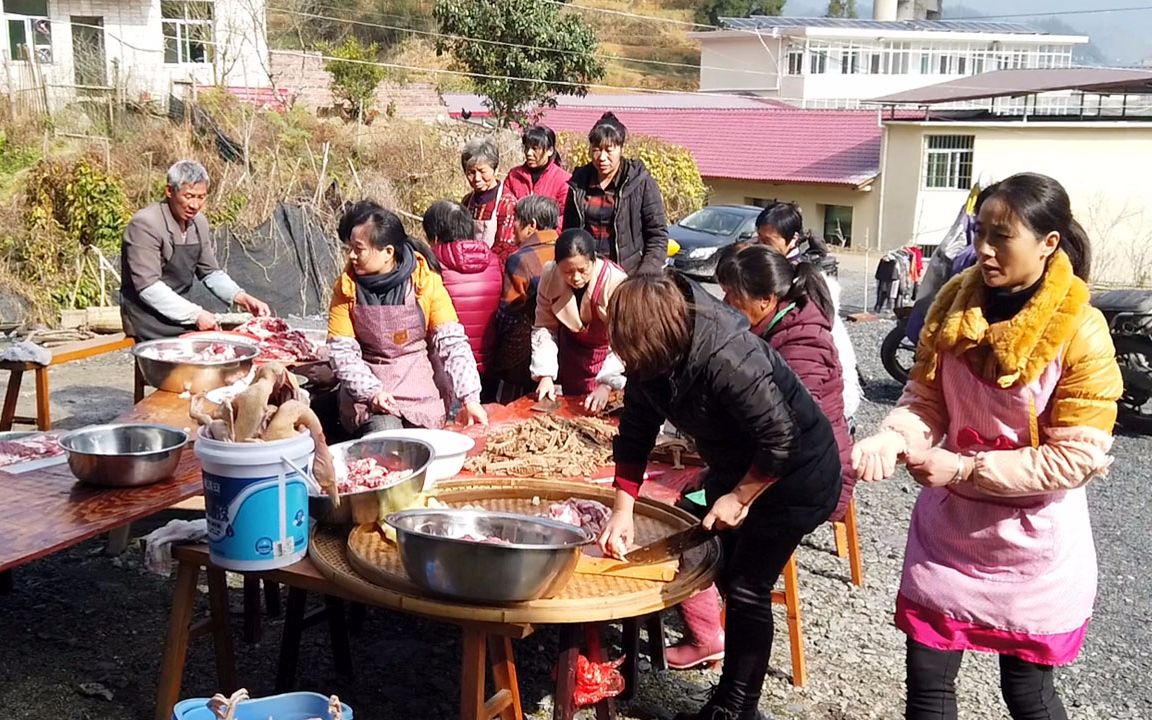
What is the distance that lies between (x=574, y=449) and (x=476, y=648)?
1.32 meters

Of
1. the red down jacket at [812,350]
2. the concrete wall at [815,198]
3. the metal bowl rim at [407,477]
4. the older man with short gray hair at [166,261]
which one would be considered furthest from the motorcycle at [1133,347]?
the concrete wall at [815,198]

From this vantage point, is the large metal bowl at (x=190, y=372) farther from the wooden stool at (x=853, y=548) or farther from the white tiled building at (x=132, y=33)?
the white tiled building at (x=132, y=33)

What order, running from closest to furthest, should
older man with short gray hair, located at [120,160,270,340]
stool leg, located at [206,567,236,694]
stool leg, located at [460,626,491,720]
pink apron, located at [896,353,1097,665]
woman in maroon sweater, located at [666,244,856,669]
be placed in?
1. pink apron, located at [896,353,1097,665]
2. stool leg, located at [460,626,491,720]
3. stool leg, located at [206,567,236,694]
4. woman in maroon sweater, located at [666,244,856,669]
5. older man with short gray hair, located at [120,160,270,340]

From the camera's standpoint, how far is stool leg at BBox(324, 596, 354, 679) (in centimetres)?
373

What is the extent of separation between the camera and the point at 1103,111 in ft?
85.4

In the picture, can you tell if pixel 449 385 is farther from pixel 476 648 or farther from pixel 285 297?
pixel 285 297

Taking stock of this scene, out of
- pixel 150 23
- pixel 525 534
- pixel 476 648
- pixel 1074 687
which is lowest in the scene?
pixel 1074 687

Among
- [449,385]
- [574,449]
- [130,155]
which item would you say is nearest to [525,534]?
[574,449]

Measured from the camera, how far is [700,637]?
12.7ft

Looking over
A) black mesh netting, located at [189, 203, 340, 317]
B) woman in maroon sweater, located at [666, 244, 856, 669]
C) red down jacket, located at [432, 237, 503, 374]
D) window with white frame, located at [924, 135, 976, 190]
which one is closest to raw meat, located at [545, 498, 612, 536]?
woman in maroon sweater, located at [666, 244, 856, 669]

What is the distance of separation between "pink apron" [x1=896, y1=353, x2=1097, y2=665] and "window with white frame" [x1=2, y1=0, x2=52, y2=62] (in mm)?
24002

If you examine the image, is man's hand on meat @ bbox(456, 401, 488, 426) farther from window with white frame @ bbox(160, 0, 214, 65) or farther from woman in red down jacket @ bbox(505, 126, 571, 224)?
window with white frame @ bbox(160, 0, 214, 65)

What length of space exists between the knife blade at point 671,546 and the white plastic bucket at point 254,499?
898 mm

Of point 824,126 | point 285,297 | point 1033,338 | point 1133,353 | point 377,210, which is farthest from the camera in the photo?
point 824,126
